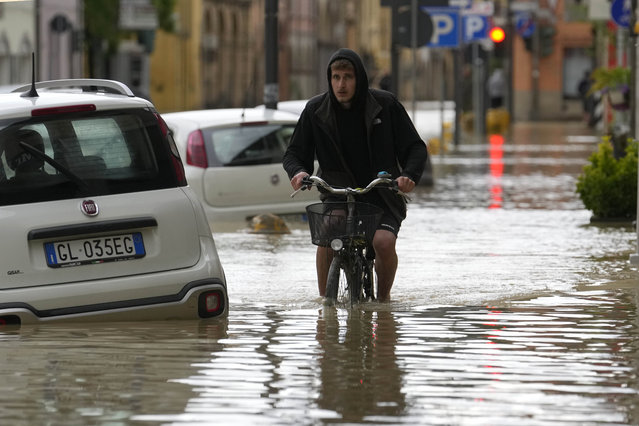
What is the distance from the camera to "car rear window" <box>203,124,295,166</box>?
1753 centimetres

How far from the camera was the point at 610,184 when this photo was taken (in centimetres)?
1761

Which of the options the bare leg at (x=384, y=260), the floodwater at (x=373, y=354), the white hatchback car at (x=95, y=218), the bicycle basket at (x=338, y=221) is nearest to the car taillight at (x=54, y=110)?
the white hatchback car at (x=95, y=218)

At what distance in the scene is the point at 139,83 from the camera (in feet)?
243

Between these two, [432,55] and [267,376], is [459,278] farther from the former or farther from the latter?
[432,55]

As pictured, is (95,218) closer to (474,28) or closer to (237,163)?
(237,163)

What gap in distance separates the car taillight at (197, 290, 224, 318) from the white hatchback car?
17 millimetres

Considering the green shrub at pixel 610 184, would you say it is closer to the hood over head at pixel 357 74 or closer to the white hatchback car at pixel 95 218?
the hood over head at pixel 357 74

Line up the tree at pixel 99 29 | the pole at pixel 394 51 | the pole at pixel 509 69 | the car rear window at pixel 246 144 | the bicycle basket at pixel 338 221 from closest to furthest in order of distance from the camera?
the bicycle basket at pixel 338 221 < the car rear window at pixel 246 144 < the pole at pixel 394 51 < the pole at pixel 509 69 < the tree at pixel 99 29

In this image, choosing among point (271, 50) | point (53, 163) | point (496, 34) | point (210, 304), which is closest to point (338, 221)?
point (210, 304)

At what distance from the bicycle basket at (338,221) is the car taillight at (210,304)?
2.63ft

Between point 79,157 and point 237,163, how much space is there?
8294mm

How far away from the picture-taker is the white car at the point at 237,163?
685 inches

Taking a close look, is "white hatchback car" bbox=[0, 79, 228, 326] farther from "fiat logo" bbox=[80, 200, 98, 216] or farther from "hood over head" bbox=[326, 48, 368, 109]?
"hood over head" bbox=[326, 48, 368, 109]

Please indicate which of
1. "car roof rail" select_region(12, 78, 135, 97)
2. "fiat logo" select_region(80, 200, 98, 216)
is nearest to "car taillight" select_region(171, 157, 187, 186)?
"fiat logo" select_region(80, 200, 98, 216)
